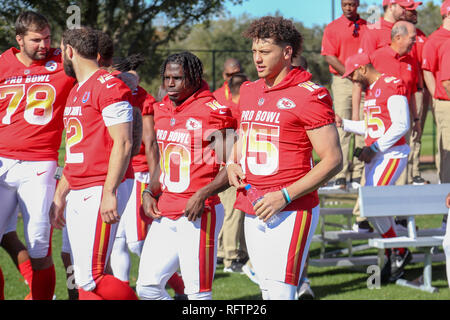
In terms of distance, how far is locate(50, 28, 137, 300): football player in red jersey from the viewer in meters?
4.49

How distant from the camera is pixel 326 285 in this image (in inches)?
305

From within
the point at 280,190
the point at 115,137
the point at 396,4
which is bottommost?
the point at 280,190

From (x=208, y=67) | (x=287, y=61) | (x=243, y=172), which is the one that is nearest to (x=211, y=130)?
(x=243, y=172)

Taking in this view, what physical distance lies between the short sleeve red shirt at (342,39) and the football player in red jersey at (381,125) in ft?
6.76

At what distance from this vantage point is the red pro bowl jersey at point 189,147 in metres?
4.62

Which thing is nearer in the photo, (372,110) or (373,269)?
(372,110)

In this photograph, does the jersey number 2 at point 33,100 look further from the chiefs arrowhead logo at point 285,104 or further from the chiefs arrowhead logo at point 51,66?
the chiefs arrowhead logo at point 285,104

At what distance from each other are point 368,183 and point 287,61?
3410mm

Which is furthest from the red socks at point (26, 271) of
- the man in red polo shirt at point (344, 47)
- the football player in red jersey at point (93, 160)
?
the man in red polo shirt at point (344, 47)

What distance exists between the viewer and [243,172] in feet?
14.2

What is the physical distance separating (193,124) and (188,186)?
0.42 metres

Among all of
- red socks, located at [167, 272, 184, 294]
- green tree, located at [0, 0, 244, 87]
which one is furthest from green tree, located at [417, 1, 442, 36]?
red socks, located at [167, 272, 184, 294]

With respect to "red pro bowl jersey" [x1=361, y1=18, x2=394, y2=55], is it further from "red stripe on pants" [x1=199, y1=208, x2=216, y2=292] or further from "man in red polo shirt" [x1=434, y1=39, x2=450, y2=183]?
"red stripe on pants" [x1=199, y1=208, x2=216, y2=292]
